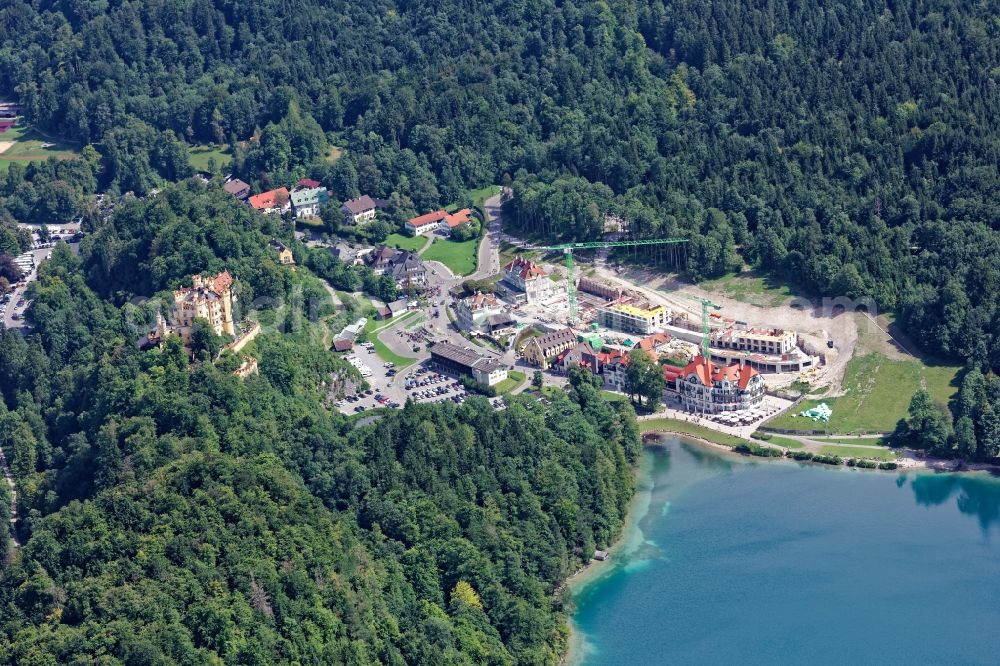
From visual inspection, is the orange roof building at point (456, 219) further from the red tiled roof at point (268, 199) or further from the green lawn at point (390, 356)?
the green lawn at point (390, 356)

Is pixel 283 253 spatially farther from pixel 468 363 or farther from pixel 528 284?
pixel 468 363

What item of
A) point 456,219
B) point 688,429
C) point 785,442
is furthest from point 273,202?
point 785,442

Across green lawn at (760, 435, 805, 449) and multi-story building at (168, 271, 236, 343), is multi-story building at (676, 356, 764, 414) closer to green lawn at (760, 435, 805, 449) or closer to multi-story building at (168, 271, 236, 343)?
green lawn at (760, 435, 805, 449)

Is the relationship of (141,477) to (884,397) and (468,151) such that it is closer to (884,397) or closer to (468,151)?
(884,397)

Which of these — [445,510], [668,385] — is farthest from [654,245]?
[445,510]

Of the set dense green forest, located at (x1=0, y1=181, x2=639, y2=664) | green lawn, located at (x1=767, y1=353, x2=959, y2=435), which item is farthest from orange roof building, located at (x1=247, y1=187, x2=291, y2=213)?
green lawn, located at (x1=767, y1=353, x2=959, y2=435)

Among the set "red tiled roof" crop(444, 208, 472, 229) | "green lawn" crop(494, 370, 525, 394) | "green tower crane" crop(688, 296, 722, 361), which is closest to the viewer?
"green lawn" crop(494, 370, 525, 394)
